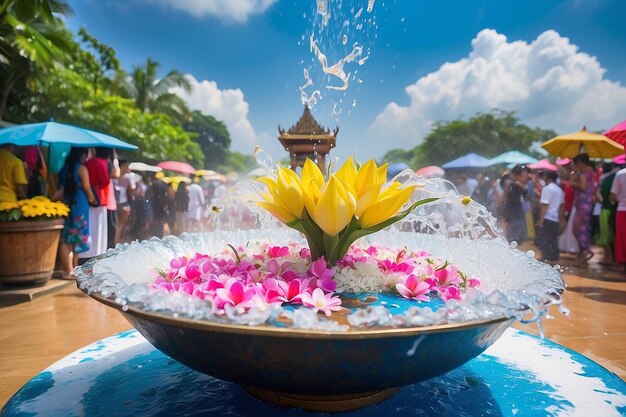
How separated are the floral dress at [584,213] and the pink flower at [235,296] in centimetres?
715

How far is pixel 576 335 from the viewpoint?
369cm

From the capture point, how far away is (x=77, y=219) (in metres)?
5.55

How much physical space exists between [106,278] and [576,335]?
372 cm

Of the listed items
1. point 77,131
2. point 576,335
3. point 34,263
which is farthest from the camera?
point 77,131

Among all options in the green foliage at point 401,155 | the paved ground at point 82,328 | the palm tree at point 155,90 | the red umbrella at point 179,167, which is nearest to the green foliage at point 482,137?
the green foliage at point 401,155

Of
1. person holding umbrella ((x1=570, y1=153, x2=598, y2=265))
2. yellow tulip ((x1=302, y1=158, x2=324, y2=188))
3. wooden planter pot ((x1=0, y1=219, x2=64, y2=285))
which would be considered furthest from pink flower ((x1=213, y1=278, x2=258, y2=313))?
Result: person holding umbrella ((x1=570, y1=153, x2=598, y2=265))

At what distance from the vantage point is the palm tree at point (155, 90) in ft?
89.3

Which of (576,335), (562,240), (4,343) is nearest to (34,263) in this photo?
(4,343)

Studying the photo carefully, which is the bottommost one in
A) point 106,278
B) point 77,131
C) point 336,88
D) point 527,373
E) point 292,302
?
point 527,373

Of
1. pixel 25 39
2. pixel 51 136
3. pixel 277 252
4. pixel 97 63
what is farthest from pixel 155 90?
pixel 277 252

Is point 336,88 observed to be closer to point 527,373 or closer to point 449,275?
point 449,275

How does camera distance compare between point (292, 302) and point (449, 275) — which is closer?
point (292, 302)

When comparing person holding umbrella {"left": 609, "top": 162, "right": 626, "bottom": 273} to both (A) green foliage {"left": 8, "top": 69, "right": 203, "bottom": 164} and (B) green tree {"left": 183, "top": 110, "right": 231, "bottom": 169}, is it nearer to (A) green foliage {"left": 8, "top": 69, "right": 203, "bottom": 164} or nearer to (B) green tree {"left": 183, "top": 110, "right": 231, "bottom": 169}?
(A) green foliage {"left": 8, "top": 69, "right": 203, "bottom": 164}

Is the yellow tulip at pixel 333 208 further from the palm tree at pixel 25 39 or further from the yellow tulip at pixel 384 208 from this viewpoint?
the palm tree at pixel 25 39
